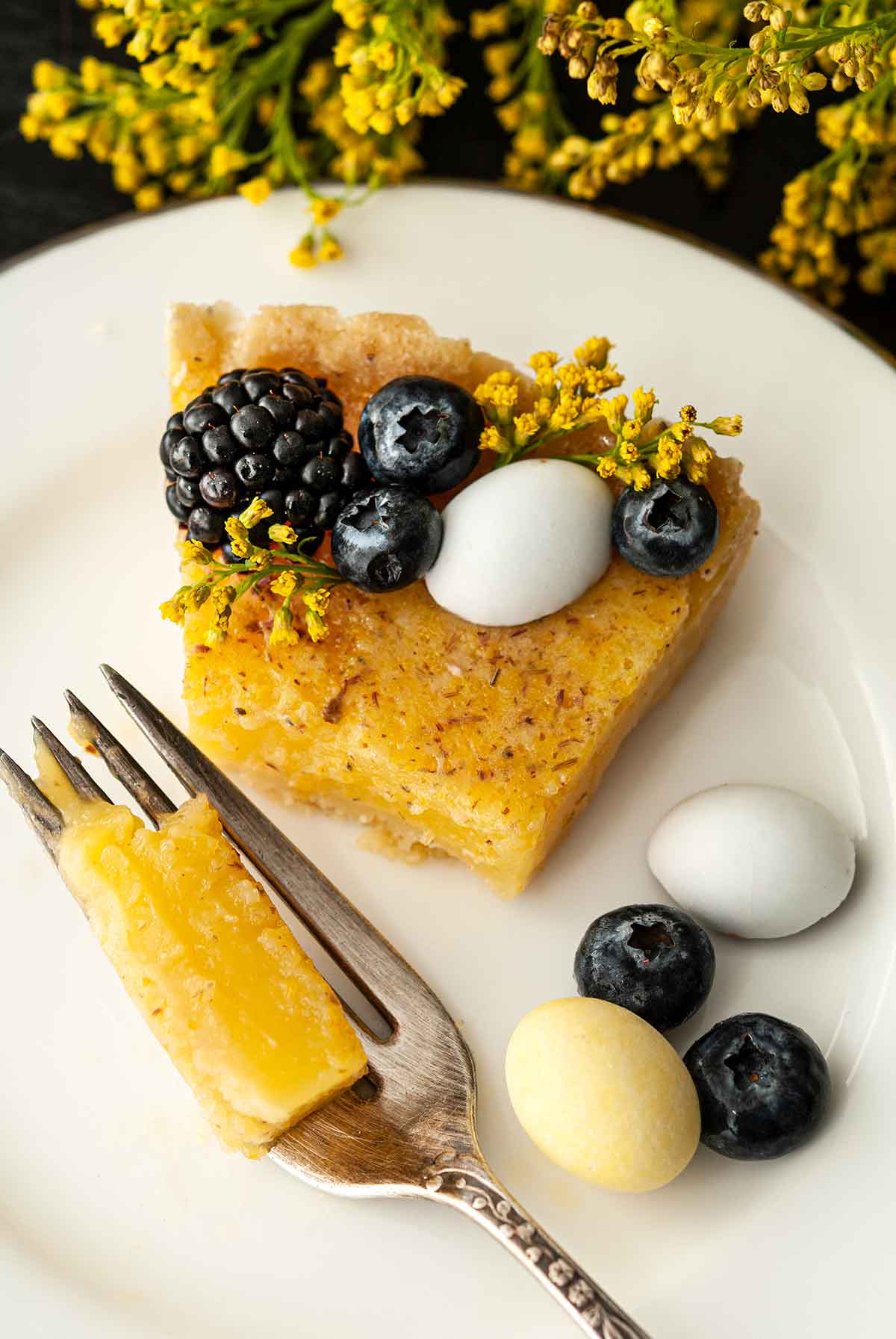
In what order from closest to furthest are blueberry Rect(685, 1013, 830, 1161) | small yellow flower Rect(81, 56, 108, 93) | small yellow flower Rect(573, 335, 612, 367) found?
1. blueberry Rect(685, 1013, 830, 1161)
2. small yellow flower Rect(573, 335, 612, 367)
3. small yellow flower Rect(81, 56, 108, 93)

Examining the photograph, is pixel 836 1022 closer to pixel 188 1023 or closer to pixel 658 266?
pixel 188 1023

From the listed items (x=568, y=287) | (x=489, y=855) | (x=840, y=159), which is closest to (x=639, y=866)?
(x=489, y=855)

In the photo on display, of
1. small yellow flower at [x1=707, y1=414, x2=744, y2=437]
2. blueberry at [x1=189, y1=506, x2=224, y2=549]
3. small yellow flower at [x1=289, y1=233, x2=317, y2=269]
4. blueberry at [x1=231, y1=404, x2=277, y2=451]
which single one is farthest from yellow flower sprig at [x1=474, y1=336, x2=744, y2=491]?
small yellow flower at [x1=289, y1=233, x2=317, y2=269]

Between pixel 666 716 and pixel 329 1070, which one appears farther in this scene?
pixel 666 716

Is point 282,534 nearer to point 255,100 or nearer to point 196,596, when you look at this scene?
point 196,596

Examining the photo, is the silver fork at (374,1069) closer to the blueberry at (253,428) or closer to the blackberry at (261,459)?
the blackberry at (261,459)

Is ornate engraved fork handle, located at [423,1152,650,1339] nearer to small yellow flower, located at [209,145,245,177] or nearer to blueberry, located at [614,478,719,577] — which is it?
blueberry, located at [614,478,719,577]
